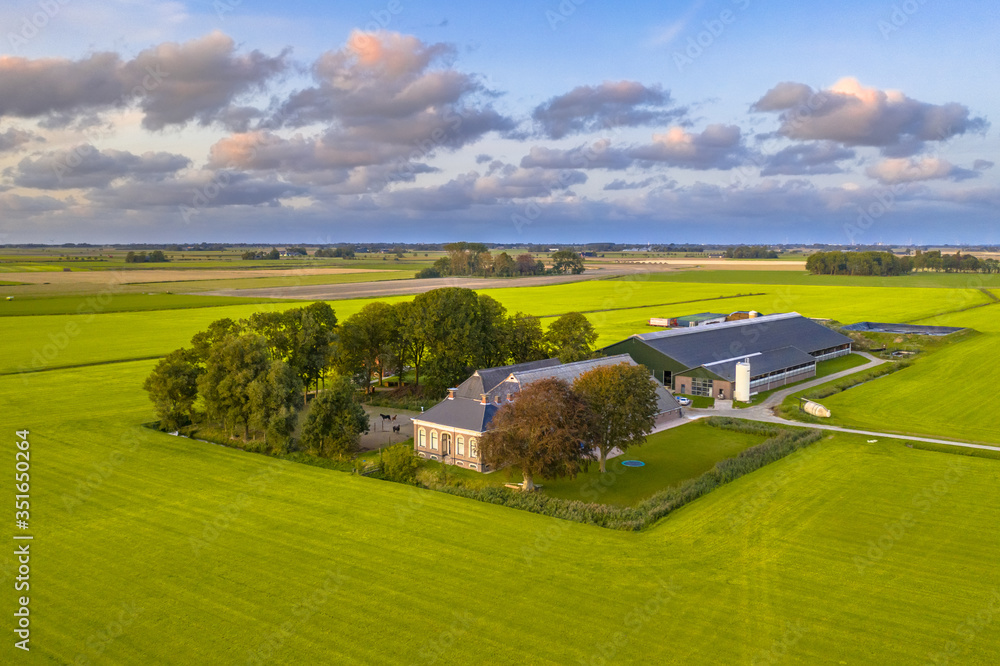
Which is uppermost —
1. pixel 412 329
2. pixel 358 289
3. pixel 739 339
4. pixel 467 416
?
pixel 412 329

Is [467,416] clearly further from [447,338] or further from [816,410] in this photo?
[816,410]

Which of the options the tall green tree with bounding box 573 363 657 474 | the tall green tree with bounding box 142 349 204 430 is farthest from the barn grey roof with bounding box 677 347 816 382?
the tall green tree with bounding box 142 349 204 430

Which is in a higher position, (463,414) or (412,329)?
(412,329)

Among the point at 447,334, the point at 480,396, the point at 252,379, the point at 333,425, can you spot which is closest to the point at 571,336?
the point at 447,334

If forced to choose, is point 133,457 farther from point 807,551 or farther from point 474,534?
point 807,551

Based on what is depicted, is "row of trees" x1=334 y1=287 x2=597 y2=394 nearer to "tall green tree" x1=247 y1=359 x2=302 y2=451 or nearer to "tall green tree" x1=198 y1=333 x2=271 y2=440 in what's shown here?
"tall green tree" x1=198 y1=333 x2=271 y2=440

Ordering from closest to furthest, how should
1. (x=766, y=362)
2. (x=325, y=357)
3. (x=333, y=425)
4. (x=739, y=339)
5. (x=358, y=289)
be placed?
(x=333, y=425) → (x=325, y=357) → (x=766, y=362) → (x=739, y=339) → (x=358, y=289)
